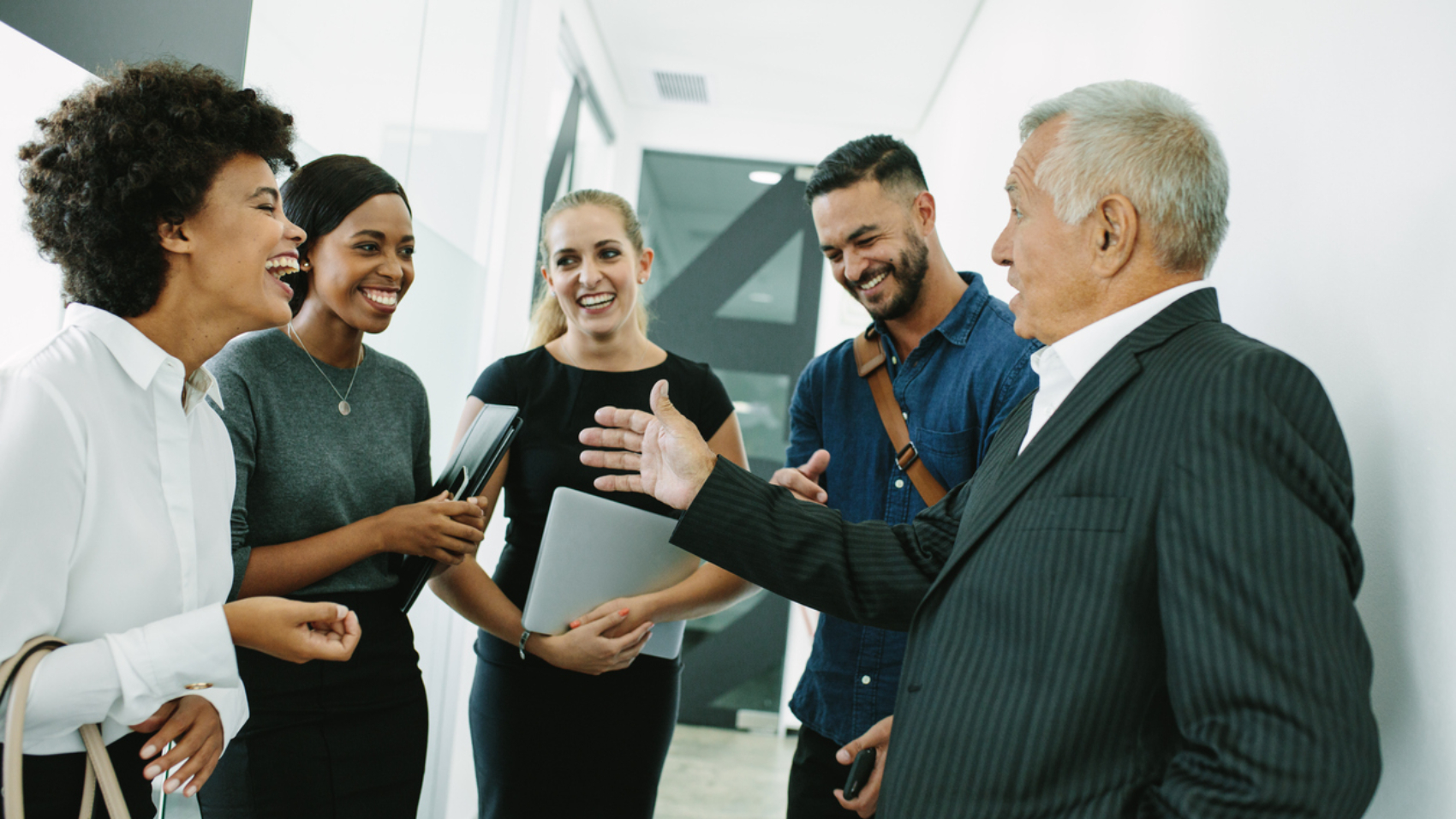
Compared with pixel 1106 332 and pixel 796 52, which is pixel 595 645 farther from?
pixel 796 52

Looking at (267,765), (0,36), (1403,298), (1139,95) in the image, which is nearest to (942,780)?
(1403,298)

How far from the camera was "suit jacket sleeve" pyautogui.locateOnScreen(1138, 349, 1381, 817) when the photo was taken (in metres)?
0.77

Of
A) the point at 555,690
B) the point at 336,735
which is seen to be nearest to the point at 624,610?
the point at 555,690

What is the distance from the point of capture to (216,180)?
1.18 metres

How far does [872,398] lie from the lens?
6.29 ft

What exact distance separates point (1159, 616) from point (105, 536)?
3.84 feet

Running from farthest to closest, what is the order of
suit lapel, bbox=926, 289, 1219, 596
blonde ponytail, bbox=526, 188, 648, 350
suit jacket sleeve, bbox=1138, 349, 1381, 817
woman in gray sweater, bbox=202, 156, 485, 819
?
blonde ponytail, bbox=526, 188, 648, 350 → woman in gray sweater, bbox=202, 156, 485, 819 → suit lapel, bbox=926, 289, 1219, 596 → suit jacket sleeve, bbox=1138, 349, 1381, 817

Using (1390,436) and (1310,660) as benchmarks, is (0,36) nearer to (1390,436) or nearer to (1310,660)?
(1310,660)

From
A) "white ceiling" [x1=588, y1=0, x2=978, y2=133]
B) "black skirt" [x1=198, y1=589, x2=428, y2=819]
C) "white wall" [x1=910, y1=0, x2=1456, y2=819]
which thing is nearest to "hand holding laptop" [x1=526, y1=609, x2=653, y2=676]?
"black skirt" [x1=198, y1=589, x2=428, y2=819]

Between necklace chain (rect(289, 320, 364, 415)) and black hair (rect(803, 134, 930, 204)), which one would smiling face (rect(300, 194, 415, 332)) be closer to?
necklace chain (rect(289, 320, 364, 415))

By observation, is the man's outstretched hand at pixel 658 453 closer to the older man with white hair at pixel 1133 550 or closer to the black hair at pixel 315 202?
the older man with white hair at pixel 1133 550

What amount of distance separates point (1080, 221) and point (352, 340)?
1.30 m

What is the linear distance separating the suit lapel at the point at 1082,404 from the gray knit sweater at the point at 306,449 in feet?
3.44

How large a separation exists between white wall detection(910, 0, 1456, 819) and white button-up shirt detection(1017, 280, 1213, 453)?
197mm
